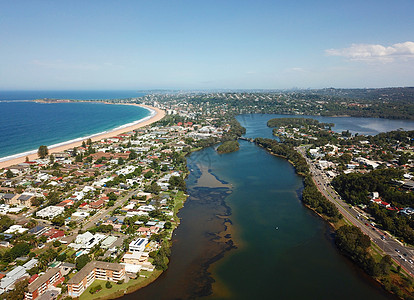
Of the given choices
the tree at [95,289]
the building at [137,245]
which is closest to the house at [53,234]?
the building at [137,245]

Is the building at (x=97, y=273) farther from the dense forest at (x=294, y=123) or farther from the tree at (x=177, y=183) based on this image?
the dense forest at (x=294, y=123)

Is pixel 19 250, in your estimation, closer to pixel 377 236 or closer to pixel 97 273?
pixel 97 273

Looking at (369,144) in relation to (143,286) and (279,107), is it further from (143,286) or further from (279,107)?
(279,107)

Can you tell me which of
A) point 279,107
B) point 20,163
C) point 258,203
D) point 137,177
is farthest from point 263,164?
point 279,107

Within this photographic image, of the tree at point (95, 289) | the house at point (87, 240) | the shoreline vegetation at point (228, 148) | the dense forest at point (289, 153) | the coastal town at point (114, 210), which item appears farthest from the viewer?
the shoreline vegetation at point (228, 148)

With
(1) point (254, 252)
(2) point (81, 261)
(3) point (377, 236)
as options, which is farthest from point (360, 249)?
(2) point (81, 261)
